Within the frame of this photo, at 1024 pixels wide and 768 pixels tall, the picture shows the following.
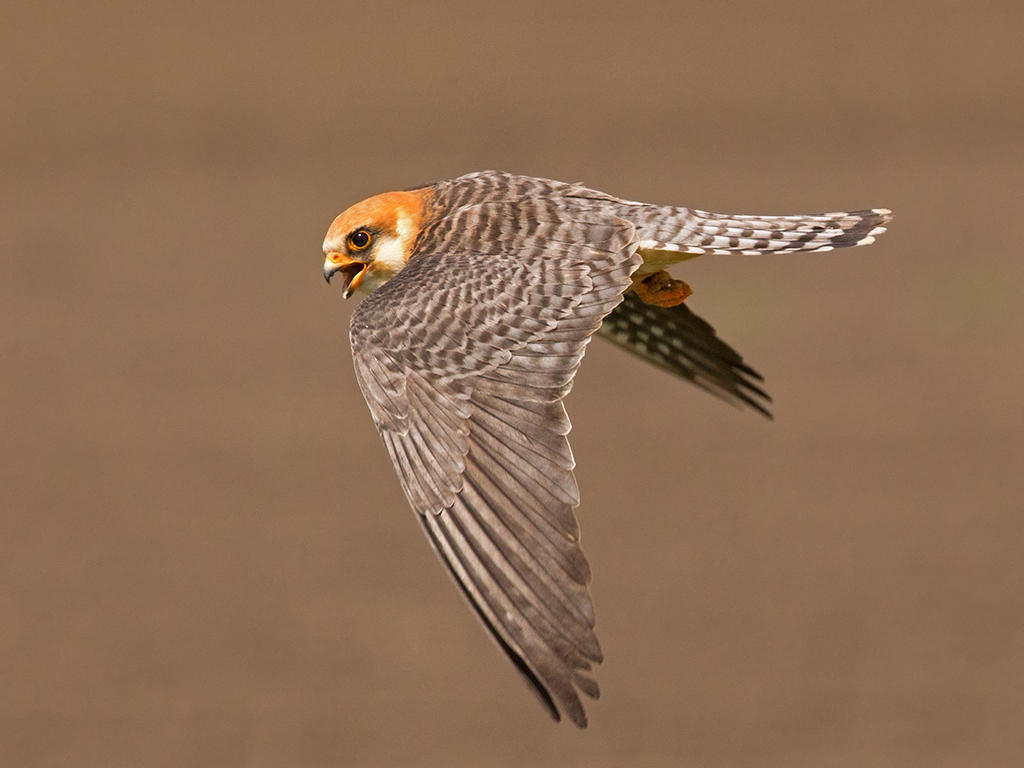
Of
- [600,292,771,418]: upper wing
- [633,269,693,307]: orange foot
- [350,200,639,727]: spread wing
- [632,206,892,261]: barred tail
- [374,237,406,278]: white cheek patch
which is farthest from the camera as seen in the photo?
[600,292,771,418]: upper wing

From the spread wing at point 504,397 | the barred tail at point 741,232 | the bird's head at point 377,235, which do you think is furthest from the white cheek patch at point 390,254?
the barred tail at point 741,232

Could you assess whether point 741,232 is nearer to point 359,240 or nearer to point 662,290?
point 662,290

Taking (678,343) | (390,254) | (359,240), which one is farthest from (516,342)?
(678,343)

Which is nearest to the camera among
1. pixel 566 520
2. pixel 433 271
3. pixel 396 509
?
pixel 566 520

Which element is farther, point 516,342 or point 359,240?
point 359,240

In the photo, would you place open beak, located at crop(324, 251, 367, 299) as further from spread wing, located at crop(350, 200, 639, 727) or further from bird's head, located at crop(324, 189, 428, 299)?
spread wing, located at crop(350, 200, 639, 727)

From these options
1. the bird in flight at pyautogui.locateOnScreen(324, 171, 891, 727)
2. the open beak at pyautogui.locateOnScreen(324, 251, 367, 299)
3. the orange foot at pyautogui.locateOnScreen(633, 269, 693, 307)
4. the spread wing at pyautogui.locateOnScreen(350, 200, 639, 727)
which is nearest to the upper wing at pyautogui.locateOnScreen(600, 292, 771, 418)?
the bird in flight at pyautogui.locateOnScreen(324, 171, 891, 727)

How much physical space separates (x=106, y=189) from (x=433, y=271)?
51.6ft

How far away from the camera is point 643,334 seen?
30.3 feet

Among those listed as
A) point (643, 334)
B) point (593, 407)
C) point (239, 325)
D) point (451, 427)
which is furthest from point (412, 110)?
point (451, 427)

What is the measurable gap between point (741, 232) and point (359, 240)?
4.71 feet

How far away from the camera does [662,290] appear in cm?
867

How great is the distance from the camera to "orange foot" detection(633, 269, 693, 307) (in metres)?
8.66

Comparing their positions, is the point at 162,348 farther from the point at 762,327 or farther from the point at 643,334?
the point at 643,334
